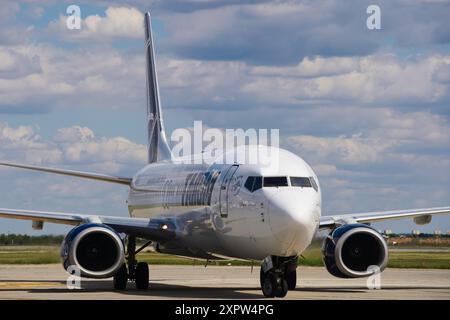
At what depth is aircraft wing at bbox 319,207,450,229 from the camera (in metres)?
36.0

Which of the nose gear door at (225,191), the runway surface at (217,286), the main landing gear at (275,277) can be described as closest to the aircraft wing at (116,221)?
the runway surface at (217,286)

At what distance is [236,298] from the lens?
32281mm

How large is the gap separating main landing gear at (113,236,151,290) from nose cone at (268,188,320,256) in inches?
341

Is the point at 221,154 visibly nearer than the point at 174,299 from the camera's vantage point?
No

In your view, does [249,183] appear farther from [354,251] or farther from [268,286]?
[354,251]

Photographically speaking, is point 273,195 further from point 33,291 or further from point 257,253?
point 33,291

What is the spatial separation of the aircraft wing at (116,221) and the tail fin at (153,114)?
38.1 feet

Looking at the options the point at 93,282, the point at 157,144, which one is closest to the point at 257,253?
the point at 93,282

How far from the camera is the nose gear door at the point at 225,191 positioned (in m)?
32.8

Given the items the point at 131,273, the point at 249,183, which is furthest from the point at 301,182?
the point at 131,273

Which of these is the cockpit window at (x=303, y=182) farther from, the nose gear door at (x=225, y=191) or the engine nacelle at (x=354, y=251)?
the engine nacelle at (x=354, y=251)

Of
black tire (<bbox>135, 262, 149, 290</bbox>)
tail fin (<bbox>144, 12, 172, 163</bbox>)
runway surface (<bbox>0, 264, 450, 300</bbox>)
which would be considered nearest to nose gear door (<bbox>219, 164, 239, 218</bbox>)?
runway surface (<bbox>0, 264, 450, 300</bbox>)

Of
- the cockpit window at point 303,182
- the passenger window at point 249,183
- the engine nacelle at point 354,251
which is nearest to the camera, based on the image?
the cockpit window at point 303,182
